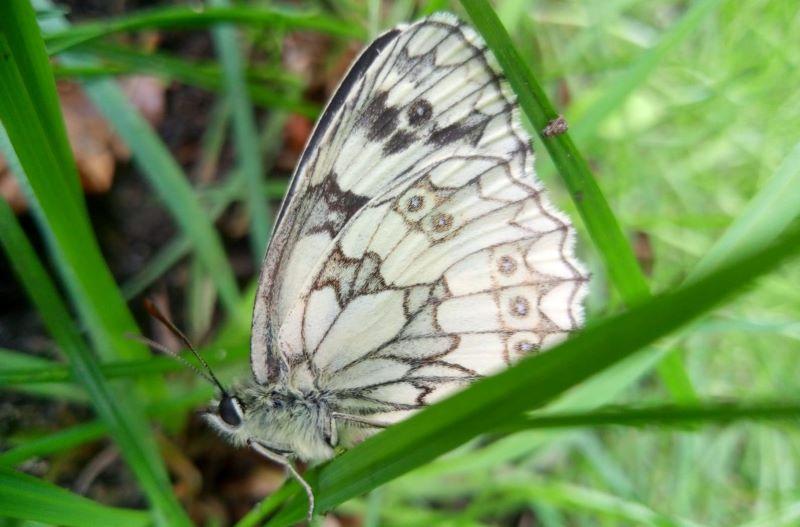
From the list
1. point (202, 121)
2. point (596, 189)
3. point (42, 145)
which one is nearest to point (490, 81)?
point (596, 189)

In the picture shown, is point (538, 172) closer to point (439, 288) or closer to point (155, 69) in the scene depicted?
point (439, 288)

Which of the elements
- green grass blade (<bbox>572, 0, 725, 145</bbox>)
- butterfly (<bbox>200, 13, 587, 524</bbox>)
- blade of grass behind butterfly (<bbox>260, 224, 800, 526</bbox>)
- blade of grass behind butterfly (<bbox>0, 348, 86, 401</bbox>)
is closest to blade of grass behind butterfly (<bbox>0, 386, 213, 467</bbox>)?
blade of grass behind butterfly (<bbox>0, 348, 86, 401</bbox>)

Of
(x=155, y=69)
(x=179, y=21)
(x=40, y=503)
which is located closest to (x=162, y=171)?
(x=155, y=69)

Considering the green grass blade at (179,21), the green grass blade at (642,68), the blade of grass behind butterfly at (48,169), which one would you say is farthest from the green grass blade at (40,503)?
the green grass blade at (642,68)

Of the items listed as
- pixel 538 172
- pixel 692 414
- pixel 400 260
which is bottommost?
pixel 692 414

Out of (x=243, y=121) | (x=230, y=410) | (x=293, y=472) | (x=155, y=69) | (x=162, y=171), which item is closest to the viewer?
(x=293, y=472)

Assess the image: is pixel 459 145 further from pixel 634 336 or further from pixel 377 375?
pixel 634 336

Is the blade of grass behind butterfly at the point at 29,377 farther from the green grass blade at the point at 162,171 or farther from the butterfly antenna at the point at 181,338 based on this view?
the green grass blade at the point at 162,171
